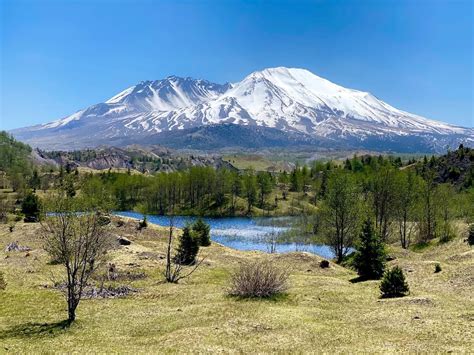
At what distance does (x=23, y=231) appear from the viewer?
81.4m

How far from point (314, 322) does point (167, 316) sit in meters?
11.2

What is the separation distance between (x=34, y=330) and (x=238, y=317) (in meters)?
14.1

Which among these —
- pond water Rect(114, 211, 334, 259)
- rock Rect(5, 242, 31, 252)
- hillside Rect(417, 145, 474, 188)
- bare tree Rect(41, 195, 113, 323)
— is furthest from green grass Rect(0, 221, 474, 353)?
hillside Rect(417, 145, 474, 188)

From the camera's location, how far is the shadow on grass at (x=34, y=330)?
1153 inches

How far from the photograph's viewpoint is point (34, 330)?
99.9 feet

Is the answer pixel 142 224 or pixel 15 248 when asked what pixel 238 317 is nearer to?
pixel 15 248

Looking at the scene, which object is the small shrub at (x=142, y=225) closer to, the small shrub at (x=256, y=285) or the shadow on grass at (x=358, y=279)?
the shadow on grass at (x=358, y=279)

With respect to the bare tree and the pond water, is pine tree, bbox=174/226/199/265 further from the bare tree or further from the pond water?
the bare tree

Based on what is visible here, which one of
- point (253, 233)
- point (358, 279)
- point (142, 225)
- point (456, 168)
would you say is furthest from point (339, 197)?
point (456, 168)

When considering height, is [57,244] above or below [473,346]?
above

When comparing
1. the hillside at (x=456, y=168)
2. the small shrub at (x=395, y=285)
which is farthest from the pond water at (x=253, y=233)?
the hillside at (x=456, y=168)

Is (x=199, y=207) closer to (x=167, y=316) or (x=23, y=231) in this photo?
(x=23, y=231)

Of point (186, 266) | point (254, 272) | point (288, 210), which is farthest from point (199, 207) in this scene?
point (254, 272)

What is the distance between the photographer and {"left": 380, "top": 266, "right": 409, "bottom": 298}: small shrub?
41625 mm
